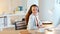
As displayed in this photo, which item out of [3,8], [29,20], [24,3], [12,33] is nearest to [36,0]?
[24,3]

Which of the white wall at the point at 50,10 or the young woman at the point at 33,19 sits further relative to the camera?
the white wall at the point at 50,10

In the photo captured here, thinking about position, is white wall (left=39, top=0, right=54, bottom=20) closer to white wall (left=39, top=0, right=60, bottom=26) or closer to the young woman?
white wall (left=39, top=0, right=60, bottom=26)

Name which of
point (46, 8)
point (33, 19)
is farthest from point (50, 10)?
point (33, 19)

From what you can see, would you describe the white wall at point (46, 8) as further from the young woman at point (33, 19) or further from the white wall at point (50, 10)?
the young woman at point (33, 19)

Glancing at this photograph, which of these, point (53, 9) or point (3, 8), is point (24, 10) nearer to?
point (3, 8)

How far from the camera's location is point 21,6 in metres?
4.68

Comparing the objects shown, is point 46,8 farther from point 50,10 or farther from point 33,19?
point 33,19

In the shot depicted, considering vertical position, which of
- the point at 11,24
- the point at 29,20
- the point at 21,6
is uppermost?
the point at 21,6

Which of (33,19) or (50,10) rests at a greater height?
(50,10)

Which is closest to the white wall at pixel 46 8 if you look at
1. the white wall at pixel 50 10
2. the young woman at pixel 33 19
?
the white wall at pixel 50 10

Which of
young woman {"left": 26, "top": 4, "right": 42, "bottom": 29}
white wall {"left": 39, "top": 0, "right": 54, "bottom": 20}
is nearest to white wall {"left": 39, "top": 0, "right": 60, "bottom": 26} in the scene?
white wall {"left": 39, "top": 0, "right": 54, "bottom": 20}

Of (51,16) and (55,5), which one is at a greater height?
(55,5)

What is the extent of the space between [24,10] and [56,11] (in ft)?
3.83

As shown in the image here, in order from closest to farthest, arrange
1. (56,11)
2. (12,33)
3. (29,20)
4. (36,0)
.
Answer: (12,33), (29,20), (36,0), (56,11)
